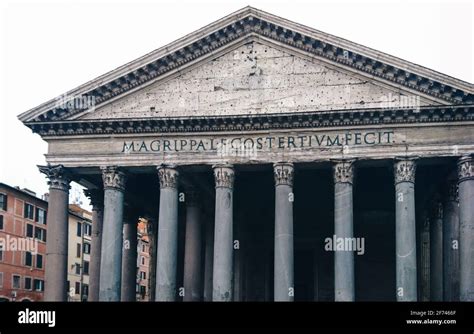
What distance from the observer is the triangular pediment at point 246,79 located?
29297 mm

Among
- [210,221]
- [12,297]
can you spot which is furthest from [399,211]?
[12,297]

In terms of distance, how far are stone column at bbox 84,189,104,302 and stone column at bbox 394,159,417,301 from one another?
14331 millimetres

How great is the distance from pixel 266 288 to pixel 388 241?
22.6 ft

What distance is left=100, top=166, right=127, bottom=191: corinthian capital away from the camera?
3055 cm

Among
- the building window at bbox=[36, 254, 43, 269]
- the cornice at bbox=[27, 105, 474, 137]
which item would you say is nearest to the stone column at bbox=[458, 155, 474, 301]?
the cornice at bbox=[27, 105, 474, 137]

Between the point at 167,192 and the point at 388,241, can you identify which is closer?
the point at 167,192

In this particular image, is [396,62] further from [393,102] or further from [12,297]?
[12,297]

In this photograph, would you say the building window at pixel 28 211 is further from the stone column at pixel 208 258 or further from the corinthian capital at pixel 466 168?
the corinthian capital at pixel 466 168

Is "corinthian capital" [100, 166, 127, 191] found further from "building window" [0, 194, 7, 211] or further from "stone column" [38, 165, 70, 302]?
"building window" [0, 194, 7, 211]

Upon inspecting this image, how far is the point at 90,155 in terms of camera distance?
30953mm

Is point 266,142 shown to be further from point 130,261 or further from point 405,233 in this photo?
point 130,261

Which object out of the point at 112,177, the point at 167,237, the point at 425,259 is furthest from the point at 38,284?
the point at 425,259

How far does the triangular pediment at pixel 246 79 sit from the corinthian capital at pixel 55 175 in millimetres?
2046

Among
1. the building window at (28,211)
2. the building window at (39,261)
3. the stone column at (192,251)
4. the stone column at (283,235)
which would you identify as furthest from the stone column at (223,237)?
the building window at (39,261)
